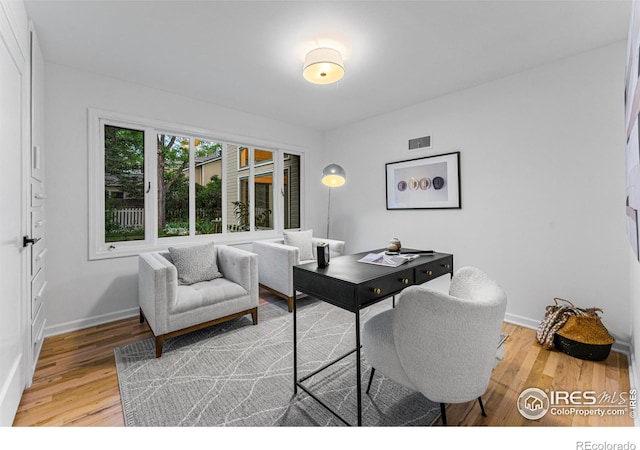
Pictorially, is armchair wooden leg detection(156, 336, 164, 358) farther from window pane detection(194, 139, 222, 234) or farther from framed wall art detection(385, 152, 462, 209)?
framed wall art detection(385, 152, 462, 209)

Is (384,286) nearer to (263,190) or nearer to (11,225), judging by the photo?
(11,225)

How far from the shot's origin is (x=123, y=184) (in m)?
3.13

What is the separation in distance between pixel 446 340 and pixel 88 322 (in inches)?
129

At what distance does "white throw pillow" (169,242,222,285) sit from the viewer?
279cm

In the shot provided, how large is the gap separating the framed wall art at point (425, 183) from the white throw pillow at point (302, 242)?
47.4 inches

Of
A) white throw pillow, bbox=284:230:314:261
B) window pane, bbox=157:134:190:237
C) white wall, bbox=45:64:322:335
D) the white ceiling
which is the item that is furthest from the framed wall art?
A: white wall, bbox=45:64:322:335

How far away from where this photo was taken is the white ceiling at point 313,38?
1983 mm

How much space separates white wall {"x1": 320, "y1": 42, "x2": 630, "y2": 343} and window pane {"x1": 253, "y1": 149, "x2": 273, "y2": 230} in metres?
1.99

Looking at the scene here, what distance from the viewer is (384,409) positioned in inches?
65.7

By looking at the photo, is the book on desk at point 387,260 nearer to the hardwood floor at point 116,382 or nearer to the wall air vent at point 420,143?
the hardwood floor at point 116,382

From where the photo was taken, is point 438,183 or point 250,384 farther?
point 438,183

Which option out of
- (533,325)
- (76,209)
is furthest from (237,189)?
(533,325)

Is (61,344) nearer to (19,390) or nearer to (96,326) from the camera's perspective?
(96,326)

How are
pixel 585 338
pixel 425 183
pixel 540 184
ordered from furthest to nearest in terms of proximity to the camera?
pixel 425 183, pixel 540 184, pixel 585 338
